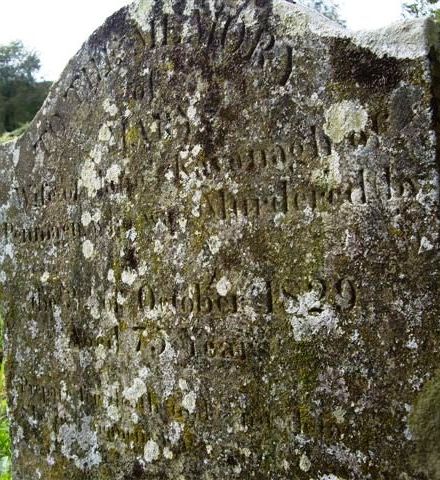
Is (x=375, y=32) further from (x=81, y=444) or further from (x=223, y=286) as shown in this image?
(x=81, y=444)

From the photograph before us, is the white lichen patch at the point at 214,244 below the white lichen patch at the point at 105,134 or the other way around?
below

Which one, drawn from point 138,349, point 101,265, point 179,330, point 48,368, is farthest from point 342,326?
point 48,368

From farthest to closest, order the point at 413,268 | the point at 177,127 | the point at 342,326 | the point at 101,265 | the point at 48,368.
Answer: the point at 48,368 → the point at 101,265 → the point at 177,127 → the point at 342,326 → the point at 413,268

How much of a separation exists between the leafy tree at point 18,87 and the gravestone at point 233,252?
1118 inches

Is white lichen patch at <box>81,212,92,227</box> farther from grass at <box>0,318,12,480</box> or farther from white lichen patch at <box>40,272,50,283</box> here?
grass at <box>0,318,12,480</box>

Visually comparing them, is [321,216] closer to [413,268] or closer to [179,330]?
[413,268]

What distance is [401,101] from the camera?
7.77 feet

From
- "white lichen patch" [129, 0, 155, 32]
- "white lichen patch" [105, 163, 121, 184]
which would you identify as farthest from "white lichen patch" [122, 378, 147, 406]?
"white lichen patch" [129, 0, 155, 32]

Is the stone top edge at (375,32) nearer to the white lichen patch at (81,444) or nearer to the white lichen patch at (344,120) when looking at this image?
the white lichen patch at (344,120)

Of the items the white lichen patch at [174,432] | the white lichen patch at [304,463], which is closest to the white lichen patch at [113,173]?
the white lichen patch at [174,432]

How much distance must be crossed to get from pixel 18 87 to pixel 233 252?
3669 centimetres

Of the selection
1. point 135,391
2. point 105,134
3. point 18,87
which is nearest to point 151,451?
point 135,391

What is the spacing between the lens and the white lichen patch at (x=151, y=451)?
3.03m

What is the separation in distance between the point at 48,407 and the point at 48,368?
213mm
